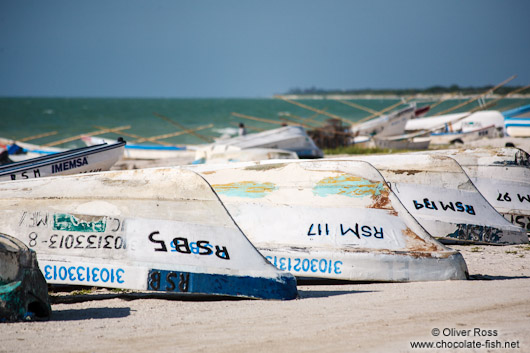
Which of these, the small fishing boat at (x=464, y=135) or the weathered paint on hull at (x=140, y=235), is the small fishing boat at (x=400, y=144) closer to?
the small fishing boat at (x=464, y=135)

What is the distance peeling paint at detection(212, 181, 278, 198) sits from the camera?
6.23 meters

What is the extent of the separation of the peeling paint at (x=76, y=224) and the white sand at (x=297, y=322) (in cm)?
61

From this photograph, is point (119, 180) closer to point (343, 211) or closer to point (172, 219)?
point (172, 219)

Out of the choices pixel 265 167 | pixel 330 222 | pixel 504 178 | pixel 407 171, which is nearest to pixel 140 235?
pixel 330 222

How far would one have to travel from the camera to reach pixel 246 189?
6.30 metres

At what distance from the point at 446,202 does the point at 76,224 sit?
4.63 meters

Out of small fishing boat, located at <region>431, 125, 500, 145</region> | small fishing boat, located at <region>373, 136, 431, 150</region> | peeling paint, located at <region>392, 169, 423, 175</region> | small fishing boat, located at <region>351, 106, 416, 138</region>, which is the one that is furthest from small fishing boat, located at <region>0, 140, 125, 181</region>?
small fishing boat, located at <region>431, 125, 500, 145</region>

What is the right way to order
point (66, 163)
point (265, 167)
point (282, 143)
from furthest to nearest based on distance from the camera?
point (282, 143) < point (66, 163) < point (265, 167)

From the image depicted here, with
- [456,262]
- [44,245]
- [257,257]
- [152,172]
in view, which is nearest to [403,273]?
[456,262]

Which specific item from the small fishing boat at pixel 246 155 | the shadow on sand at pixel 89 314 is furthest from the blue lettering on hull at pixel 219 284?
the small fishing boat at pixel 246 155

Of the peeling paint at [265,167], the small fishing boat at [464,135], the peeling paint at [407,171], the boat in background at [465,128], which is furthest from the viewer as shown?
the boat in background at [465,128]

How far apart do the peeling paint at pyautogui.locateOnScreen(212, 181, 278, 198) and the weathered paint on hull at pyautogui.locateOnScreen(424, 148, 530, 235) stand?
13.1ft

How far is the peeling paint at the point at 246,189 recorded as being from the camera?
20.4ft

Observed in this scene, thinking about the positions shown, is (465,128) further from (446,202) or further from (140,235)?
(140,235)
